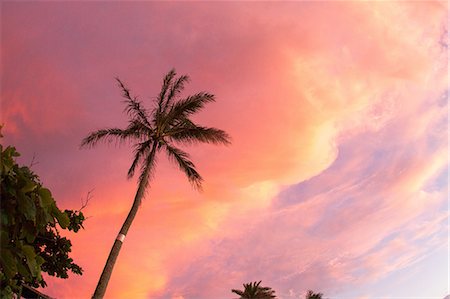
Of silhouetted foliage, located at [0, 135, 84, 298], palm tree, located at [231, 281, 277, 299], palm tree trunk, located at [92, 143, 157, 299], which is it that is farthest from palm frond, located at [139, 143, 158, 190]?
palm tree, located at [231, 281, 277, 299]

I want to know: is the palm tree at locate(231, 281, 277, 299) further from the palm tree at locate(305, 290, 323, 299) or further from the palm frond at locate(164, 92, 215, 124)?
the palm frond at locate(164, 92, 215, 124)

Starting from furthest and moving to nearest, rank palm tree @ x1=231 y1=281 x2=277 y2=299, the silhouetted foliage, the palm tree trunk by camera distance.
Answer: palm tree @ x1=231 y1=281 x2=277 y2=299 < the palm tree trunk < the silhouetted foliage

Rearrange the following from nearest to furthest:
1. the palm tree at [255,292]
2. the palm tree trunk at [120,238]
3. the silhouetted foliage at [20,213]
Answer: the silhouetted foliage at [20,213]
the palm tree trunk at [120,238]
the palm tree at [255,292]

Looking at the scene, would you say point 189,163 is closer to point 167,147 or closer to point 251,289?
point 167,147

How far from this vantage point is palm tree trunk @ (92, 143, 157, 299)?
54.0ft

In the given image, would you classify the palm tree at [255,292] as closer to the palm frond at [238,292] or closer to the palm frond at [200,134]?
the palm frond at [238,292]

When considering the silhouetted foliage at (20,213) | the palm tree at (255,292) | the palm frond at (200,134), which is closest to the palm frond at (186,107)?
the palm frond at (200,134)

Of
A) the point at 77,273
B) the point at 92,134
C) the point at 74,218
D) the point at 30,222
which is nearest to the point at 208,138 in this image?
the point at 92,134

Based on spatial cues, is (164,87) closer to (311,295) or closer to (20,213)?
(20,213)

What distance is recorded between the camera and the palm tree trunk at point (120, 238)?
16.5 m

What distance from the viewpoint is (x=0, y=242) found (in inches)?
191

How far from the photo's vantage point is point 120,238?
17984 millimetres

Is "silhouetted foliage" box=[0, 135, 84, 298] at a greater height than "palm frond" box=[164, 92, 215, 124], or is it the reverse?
"palm frond" box=[164, 92, 215, 124]

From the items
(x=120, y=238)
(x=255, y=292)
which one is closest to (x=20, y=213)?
(x=120, y=238)
